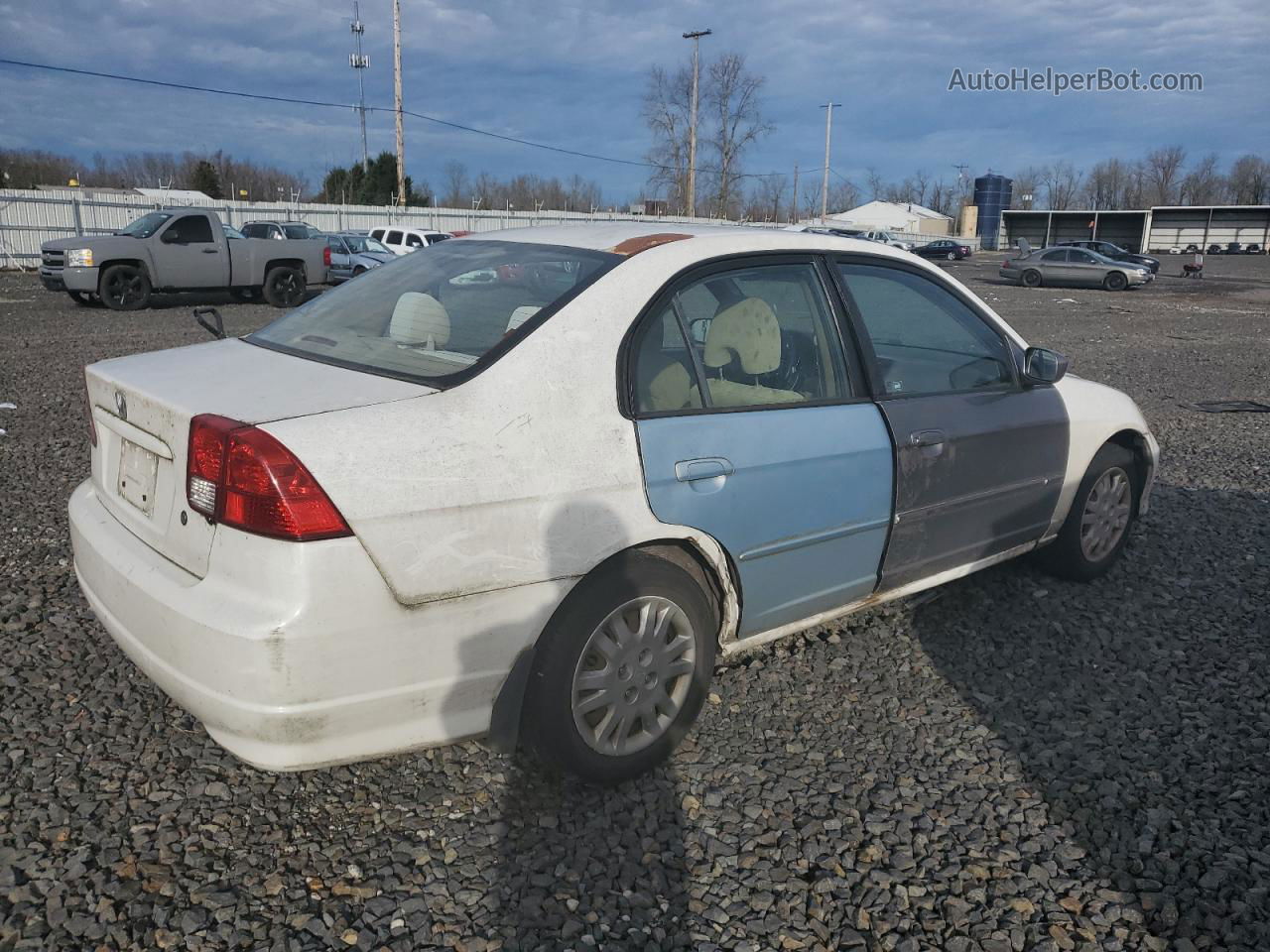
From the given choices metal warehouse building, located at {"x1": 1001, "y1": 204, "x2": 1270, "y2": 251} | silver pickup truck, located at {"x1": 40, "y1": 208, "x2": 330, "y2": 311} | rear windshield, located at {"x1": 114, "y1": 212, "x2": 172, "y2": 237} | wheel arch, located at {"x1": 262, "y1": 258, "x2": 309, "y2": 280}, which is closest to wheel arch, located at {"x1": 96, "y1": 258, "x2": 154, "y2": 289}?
silver pickup truck, located at {"x1": 40, "y1": 208, "x2": 330, "y2": 311}

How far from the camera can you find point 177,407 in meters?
2.46

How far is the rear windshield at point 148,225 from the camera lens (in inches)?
687

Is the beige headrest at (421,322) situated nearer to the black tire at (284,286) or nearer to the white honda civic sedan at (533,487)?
the white honda civic sedan at (533,487)

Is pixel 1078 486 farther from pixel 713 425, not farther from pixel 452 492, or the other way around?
pixel 452 492

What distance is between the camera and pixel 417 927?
7.38ft

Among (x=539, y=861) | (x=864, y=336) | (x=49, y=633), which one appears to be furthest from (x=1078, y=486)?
(x=49, y=633)

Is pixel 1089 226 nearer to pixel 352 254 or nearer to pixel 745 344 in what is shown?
pixel 352 254

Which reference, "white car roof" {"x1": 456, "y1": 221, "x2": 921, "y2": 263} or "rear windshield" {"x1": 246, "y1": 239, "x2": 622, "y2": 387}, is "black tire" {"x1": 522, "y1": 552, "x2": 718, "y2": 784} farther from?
"white car roof" {"x1": 456, "y1": 221, "x2": 921, "y2": 263}

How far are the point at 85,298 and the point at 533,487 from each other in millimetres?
18386

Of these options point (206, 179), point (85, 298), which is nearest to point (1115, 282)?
point (85, 298)

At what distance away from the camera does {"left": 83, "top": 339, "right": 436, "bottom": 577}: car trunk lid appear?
2387mm

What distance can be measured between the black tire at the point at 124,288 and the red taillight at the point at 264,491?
16990 mm

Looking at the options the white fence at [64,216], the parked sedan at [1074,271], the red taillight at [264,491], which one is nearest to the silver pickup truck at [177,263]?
the white fence at [64,216]

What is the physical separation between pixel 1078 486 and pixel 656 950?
9.77 ft
